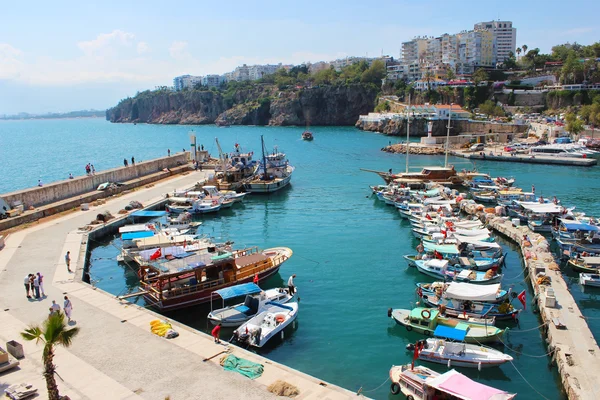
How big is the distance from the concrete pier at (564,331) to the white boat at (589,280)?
1.65 meters

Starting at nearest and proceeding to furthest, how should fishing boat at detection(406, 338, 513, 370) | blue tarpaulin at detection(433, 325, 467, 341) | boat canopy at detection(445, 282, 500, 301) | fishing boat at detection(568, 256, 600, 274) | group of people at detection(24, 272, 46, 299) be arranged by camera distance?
fishing boat at detection(406, 338, 513, 370), blue tarpaulin at detection(433, 325, 467, 341), group of people at detection(24, 272, 46, 299), boat canopy at detection(445, 282, 500, 301), fishing boat at detection(568, 256, 600, 274)

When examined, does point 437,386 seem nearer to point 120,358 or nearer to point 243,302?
point 120,358

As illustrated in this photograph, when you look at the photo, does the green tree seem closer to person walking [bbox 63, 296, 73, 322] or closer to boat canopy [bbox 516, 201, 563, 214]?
boat canopy [bbox 516, 201, 563, 214]

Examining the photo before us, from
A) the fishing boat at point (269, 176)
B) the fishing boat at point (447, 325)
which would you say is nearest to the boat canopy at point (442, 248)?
the fishing boat at point (447, 325)

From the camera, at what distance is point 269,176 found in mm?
66500

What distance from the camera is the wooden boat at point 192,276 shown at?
2791 centimetres

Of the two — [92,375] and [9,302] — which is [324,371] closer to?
[92,375]

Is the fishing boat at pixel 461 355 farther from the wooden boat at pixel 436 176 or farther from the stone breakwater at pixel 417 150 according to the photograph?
the stone breakwater at pixel 417 150

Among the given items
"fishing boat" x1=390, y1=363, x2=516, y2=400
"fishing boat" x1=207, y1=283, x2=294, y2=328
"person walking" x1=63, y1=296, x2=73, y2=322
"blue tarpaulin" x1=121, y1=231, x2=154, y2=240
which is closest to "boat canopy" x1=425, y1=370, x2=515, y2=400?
"fishing boat" x1=390, y1=363, x2=516, y2=400

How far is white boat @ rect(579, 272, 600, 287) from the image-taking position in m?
31.3

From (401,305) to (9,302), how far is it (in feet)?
68.8

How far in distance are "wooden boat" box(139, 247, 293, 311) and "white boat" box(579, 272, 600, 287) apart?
1987cm

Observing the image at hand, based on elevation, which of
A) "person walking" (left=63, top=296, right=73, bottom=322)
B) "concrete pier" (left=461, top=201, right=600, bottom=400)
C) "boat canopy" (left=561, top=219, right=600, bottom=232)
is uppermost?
"boat canopy" (left=561, top=219, right=600, bottom=232)

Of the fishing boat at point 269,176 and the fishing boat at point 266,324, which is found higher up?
the fishing boat at point 269,176
